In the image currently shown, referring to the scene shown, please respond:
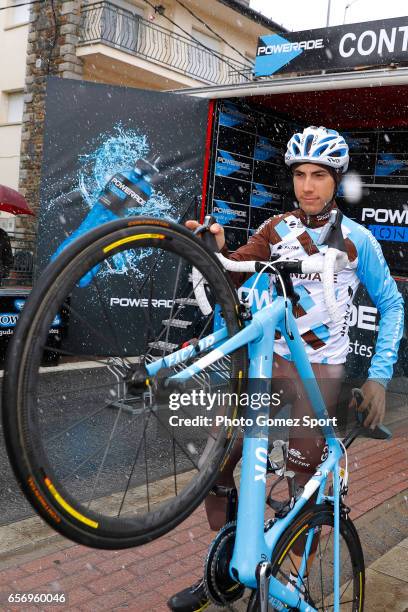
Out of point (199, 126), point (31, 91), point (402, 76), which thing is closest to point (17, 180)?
point (31, 91)

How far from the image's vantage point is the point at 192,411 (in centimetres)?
194

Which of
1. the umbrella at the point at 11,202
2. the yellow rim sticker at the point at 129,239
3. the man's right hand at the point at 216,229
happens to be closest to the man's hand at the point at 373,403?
the man's right hand at the point at 216,229

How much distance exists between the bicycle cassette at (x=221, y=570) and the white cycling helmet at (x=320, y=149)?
1406 mm

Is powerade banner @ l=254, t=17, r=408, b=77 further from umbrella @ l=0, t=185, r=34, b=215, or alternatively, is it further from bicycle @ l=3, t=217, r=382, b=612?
bicycle @ l=3, t=217, r=382, b=612

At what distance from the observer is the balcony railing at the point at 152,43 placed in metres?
17.5

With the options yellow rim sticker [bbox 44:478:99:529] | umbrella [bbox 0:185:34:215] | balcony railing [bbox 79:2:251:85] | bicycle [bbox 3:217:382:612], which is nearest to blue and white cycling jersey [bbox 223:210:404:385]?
bicycle [bbox 3:217:382:612]

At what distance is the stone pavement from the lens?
9.55 feet

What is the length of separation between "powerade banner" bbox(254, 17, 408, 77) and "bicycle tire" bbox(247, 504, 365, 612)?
17.5 feet

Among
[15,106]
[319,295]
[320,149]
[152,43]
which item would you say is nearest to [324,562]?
[319,295]

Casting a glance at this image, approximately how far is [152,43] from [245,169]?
1406cm

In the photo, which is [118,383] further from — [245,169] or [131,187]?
[245,169]

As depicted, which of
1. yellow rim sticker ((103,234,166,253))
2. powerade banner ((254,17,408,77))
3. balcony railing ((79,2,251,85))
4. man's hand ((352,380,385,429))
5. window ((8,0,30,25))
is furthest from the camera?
window ((8,0,30,25))

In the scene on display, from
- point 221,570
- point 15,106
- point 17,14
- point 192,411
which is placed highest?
point 17,14

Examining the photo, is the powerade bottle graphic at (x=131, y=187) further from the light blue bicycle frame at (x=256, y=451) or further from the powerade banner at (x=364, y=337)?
the light blue bicycle frame at (x=256, y=451)
